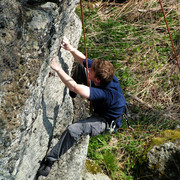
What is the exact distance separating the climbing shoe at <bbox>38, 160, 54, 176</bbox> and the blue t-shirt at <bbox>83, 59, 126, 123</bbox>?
0.96 metres

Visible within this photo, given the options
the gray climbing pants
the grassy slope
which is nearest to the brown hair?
the gray climbing pants

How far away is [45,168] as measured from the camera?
8.85 feet

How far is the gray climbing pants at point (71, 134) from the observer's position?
8.96 ft

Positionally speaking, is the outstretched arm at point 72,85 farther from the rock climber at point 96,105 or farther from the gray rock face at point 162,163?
the gray rock face at point 162,163

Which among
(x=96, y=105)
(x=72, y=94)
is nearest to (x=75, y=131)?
(x=96, y=105)

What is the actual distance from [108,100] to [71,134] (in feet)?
2.18

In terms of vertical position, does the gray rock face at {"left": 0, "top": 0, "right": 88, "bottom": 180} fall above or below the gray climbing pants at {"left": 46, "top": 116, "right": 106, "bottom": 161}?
above

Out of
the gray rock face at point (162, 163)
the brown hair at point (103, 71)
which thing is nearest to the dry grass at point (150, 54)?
the gray rock face at point (162, 163)

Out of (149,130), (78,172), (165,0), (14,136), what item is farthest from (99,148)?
(165,0)

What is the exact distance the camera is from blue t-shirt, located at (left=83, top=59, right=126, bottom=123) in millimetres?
2555

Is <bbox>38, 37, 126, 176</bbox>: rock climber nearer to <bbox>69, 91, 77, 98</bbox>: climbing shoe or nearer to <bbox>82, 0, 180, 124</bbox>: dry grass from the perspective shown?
<bbox>69, 91, 77, 98</bbox>: climbing shoe

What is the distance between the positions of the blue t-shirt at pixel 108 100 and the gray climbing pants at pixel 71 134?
0.60 ft

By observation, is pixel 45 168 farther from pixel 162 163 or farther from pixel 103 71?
pixel 162 163

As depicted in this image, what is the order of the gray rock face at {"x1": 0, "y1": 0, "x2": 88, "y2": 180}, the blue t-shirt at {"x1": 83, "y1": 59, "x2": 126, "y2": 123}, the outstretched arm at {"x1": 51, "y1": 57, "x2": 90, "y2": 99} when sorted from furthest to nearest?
the blue t-shirt at {"x1": 83, "y1": 59, "x2": 126, "y2": 123}
the outstretched arm at {"x1": 51, "y1": 57, "x2": 90, "y2": 99}
the gray rock face at {"x1": 0, "y1": 0, "x2": 88, "y2": 180}
